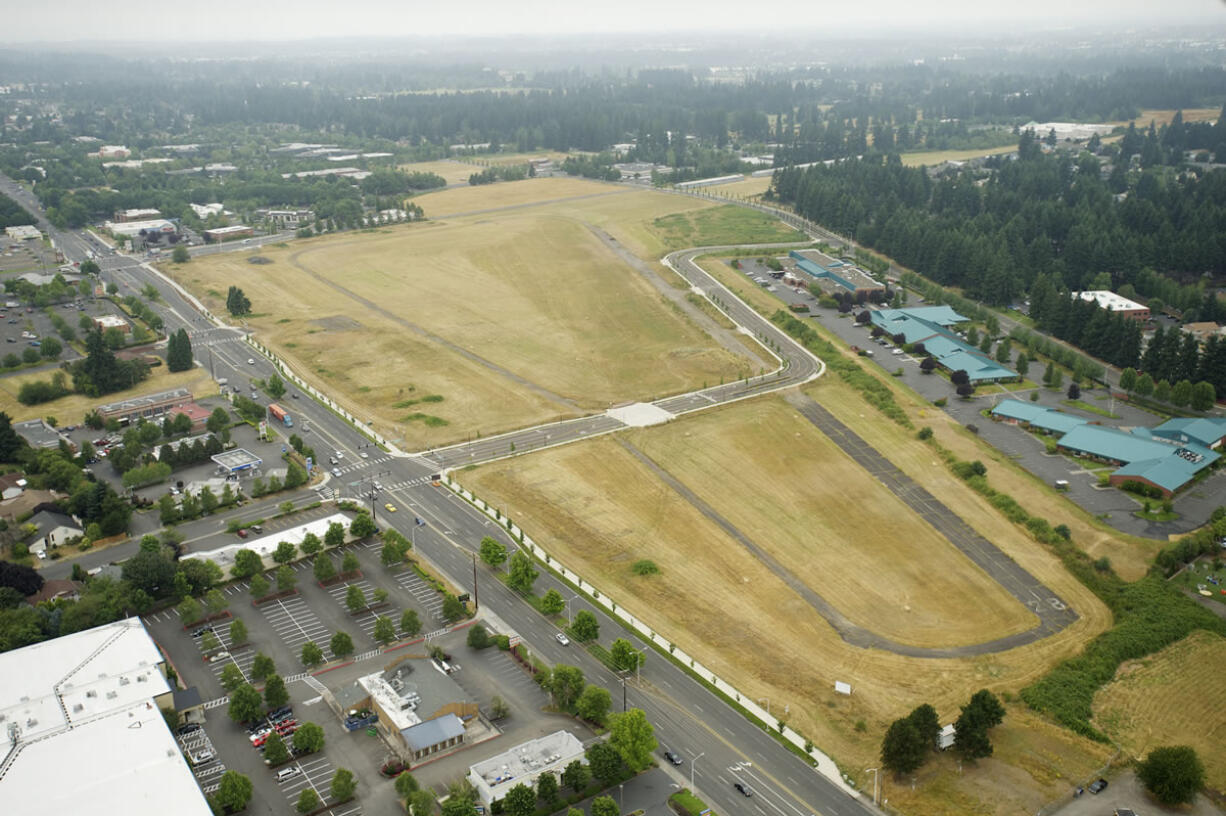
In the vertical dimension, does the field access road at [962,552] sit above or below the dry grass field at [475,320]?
below

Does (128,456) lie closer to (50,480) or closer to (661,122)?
(50,480)

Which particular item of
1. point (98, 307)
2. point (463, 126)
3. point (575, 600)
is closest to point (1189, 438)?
point (575, 600)

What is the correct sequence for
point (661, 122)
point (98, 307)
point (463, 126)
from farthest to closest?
point (463, 126), point (661, 122), point (98, 307)

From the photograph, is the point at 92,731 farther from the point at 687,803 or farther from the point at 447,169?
the point at 447,169

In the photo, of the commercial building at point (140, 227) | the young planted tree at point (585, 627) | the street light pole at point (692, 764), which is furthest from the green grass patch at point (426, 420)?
the commercial building at point (140, 227)

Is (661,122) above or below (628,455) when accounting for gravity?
above

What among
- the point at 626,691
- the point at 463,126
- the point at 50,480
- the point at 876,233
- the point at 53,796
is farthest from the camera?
the point at 463,126

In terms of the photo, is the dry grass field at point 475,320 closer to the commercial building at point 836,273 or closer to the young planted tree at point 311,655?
the commercial building at point 836,273

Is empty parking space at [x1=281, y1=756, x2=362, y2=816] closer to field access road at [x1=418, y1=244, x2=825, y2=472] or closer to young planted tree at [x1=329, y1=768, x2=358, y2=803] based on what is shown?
young planted tree at [x1=329, y1=768, x2=358, y2=803]
